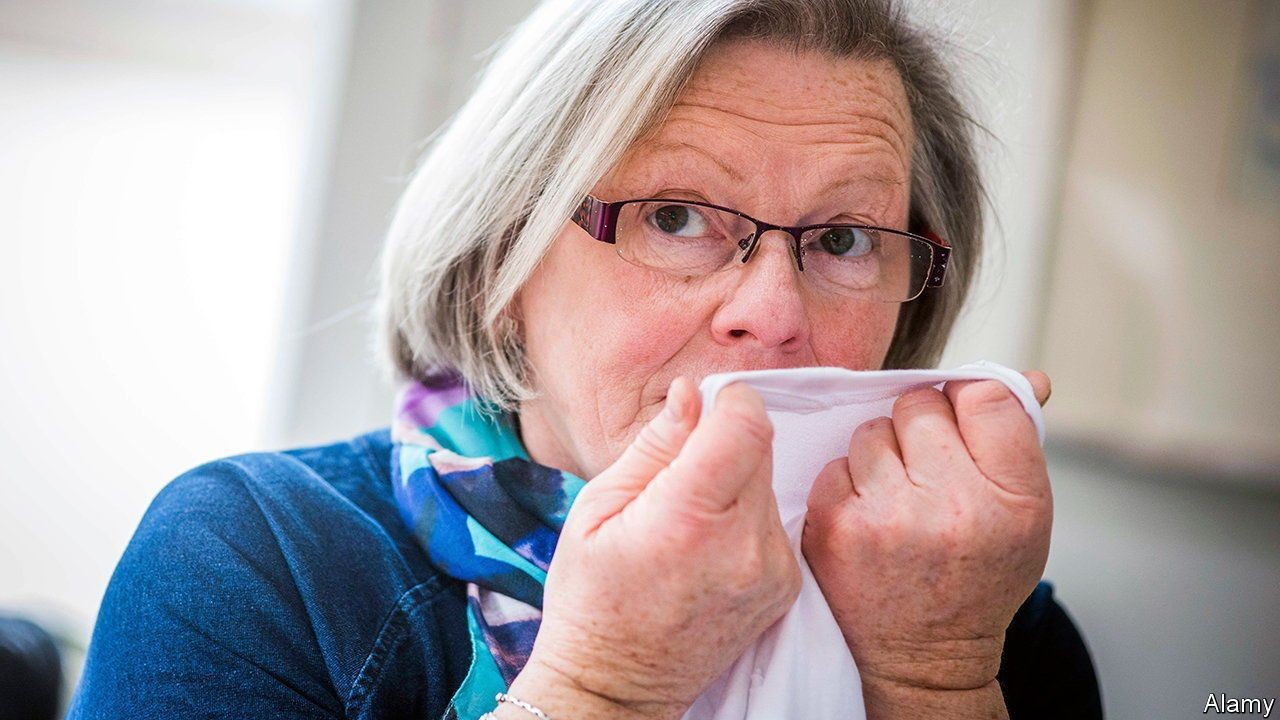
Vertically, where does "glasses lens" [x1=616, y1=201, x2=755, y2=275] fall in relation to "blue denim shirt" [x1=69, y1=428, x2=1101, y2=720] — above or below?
above

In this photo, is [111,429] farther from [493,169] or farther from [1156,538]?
[1156,538]

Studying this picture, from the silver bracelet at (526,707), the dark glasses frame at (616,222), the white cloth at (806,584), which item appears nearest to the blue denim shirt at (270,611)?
the silver bracelet at (526,707)

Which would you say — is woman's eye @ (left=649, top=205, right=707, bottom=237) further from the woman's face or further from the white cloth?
the white cloth

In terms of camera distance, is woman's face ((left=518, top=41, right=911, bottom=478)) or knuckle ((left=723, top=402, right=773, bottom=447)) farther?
woman's face ((left=518, top=41, right=911, bottom=478))

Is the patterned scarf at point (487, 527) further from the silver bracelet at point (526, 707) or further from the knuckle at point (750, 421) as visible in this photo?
the knuckle at point (750, 421)

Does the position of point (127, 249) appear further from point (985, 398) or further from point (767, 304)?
point (985, 398)

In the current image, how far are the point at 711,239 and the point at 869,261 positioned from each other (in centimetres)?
27

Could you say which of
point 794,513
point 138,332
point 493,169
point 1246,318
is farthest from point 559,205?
point 138,332

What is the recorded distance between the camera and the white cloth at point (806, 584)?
103 centimetres

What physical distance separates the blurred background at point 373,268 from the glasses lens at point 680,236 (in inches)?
24.7

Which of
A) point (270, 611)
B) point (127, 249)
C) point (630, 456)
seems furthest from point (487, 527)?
point (127, 249)

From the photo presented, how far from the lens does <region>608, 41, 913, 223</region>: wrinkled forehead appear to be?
4.15 feet

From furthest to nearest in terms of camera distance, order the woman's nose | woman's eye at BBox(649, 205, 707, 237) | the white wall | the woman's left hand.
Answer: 1. the white wall
2. woman's eye at BBox(649, 205, 707, 237)
3. the woman's nose
4. the woman's left hand

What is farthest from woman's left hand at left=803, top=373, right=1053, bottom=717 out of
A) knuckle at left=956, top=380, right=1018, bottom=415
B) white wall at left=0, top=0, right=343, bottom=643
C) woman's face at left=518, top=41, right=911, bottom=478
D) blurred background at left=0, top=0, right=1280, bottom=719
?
white wall at left=0, top=0, right=343, bottom=643
